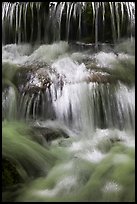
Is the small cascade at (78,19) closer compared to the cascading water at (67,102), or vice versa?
the cascading water at (67,102)

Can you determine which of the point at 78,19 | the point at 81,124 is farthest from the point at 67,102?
the point at 78,19

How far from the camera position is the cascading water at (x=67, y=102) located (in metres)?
4.55

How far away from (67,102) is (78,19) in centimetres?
300

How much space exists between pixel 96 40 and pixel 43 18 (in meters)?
1.28

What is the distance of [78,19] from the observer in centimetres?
884

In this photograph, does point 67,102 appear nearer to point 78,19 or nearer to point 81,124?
point 81,124

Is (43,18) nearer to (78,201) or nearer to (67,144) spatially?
(67,144)

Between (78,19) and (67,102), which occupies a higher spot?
(78,19)

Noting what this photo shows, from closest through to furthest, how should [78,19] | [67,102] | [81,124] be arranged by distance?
1. [81,124]
2. [67,102]
3. [78,19]

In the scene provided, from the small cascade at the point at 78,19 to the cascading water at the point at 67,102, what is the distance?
0.8 inches

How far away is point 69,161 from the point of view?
17.0ft

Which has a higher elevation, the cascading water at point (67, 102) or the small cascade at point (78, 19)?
the small cascade at point (78, 19)

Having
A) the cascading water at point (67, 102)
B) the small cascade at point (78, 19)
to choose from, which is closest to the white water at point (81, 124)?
the cascading water at point (67, 102)

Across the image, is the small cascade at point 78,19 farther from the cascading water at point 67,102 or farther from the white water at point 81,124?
the white water at point 81,124
